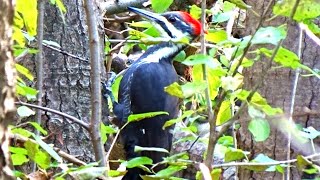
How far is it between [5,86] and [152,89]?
2663mm

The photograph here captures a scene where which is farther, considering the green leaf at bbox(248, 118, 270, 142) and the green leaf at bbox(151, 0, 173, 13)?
the green leaf at bbox(151, 0, 173, 13)

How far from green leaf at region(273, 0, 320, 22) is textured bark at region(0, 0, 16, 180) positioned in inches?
24.4

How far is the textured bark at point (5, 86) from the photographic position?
38.7 inches

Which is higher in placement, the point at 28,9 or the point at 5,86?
the point at 28,9

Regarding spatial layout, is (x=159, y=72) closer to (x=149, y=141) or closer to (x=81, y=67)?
(x=149, y=141)

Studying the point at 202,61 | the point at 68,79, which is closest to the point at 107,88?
the point at 68,79

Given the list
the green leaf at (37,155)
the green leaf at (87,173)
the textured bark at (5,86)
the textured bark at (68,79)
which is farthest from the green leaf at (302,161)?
the textured bark at (68,79)

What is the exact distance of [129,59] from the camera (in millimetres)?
4285

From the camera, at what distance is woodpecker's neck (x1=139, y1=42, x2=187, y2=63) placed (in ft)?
12.4

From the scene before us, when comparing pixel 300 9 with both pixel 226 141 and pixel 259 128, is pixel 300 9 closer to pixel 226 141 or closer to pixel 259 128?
pixel 259 128

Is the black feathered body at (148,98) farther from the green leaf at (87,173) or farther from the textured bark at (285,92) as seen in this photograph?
the green leaf at (87,173)

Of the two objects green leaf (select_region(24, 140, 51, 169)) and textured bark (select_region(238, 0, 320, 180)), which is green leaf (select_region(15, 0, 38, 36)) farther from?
textured bark (select_region(238, 0, 320, 180))

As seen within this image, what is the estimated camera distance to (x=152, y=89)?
3.65 metres

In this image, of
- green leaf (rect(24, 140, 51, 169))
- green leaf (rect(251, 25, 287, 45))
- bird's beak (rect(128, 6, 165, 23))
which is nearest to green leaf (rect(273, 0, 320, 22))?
green leaf (rect(251, 25, 287, 45))
